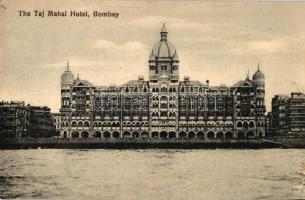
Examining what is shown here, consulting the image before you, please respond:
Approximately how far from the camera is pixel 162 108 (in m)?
6.70

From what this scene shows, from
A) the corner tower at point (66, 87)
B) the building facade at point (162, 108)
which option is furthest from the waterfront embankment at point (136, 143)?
the corner tower at point (66, 87)

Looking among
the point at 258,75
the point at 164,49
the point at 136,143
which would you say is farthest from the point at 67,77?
the point at 258,75

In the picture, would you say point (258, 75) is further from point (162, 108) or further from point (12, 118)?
point (12, 118)

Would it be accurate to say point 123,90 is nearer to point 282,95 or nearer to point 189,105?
point 189,105

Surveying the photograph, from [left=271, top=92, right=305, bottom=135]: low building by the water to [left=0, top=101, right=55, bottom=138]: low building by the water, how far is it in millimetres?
1723

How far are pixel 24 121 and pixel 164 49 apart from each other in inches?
65.3

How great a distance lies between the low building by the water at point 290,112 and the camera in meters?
5.87

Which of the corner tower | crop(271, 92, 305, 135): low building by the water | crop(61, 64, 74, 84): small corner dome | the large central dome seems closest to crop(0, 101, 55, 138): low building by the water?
the corner tower

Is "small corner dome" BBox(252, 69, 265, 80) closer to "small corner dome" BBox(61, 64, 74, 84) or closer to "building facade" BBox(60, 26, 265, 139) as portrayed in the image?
"building facade" BBox(60, 26, 265, 139)

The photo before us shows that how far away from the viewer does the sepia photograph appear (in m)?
5.67

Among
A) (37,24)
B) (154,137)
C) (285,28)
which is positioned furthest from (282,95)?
(37,24)

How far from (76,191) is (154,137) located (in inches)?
52.2

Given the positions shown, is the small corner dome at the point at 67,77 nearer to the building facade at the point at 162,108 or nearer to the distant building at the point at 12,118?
the building facade at the point at 162,108

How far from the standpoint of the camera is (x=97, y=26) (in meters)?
5.76
